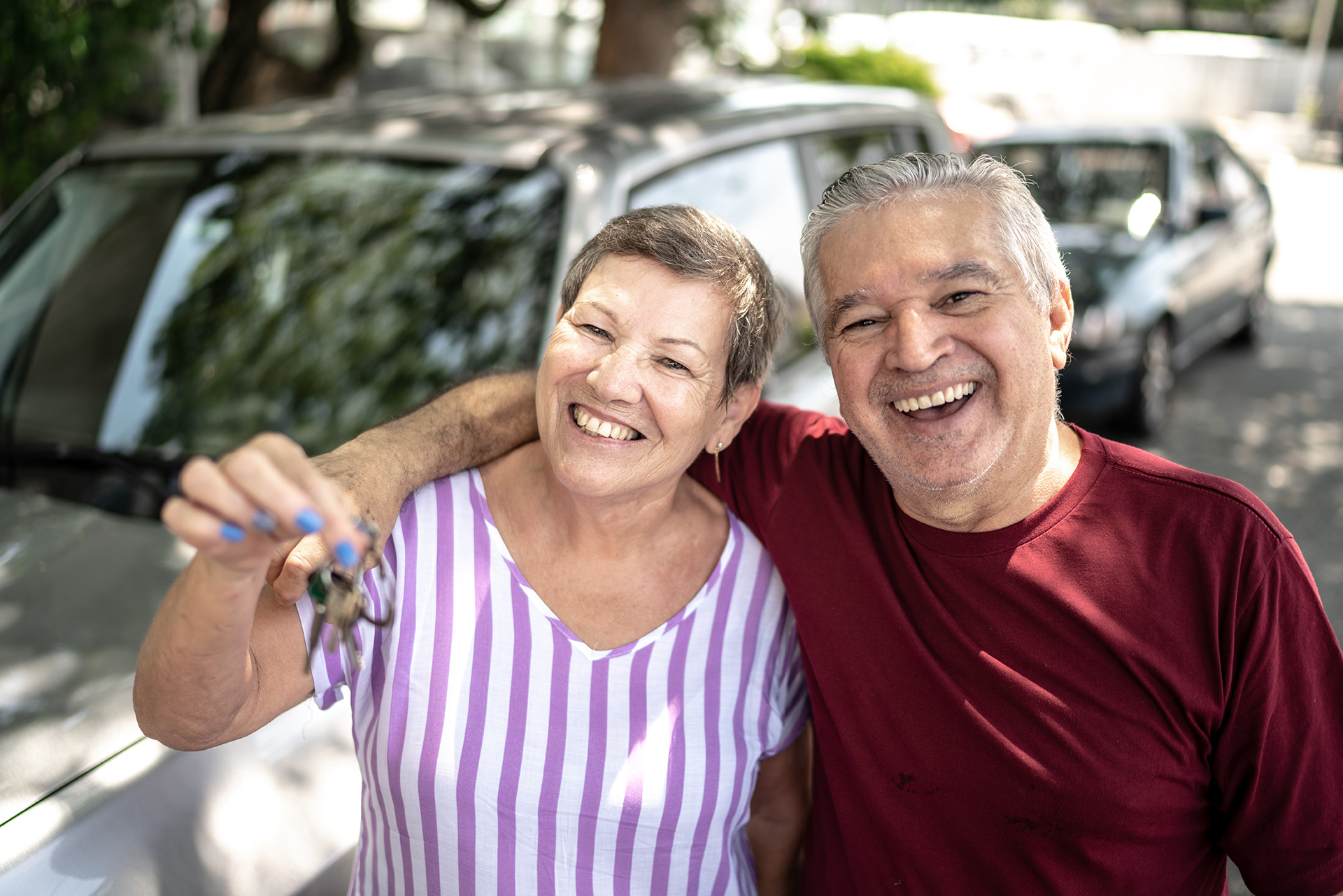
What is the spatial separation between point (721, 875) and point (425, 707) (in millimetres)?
580

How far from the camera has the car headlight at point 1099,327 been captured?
19.3 ft

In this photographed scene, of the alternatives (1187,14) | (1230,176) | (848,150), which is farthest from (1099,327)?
(1187,14)

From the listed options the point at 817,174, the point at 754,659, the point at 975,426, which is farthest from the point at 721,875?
the point at 817,174

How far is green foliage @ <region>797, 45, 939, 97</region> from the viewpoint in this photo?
1347 centimetres

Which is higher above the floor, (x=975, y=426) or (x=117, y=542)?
(x=975, y=426)

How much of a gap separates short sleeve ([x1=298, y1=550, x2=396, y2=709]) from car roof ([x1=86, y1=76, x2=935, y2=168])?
4.23 feet

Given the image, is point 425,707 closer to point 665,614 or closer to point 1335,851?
point 665,614

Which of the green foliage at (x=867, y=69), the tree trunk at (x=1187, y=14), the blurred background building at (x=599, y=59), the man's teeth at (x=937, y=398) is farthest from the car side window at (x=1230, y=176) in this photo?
the tree trunk at (x=1187, y=14)

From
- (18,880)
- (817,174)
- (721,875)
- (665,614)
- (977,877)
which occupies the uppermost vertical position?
(817,174)

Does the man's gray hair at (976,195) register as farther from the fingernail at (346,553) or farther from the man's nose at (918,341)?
the fingernail at (346,553)

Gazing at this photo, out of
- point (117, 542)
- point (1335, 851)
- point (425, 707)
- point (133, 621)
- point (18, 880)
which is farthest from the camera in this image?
point (117, 542)

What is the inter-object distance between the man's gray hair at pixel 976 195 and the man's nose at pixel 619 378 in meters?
0.42

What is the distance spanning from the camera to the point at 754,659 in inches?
72.8

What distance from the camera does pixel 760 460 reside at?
196cm
